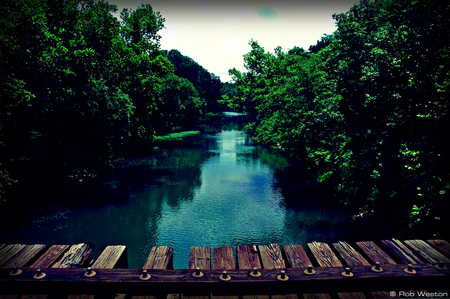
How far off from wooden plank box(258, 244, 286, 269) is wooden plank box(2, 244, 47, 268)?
3135 millimetres

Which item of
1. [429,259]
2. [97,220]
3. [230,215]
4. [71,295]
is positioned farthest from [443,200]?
[97,220]

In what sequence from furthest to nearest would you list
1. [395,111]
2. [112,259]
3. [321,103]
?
[321,103] < [395,111] < [112,259]

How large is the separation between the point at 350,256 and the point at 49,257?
13.7 feet

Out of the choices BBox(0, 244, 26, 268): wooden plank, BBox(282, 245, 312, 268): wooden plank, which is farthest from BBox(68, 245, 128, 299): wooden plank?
BBox(282, 245, 312, 268): wooden plank

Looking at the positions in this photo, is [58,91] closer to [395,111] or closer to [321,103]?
[321,103]

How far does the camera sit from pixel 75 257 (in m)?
4.41

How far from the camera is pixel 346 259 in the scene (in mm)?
4242

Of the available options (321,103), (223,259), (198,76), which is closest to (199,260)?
(223,259)

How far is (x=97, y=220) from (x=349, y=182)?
19.0m

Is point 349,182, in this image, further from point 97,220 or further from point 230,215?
point 97,220

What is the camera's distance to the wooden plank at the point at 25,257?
4137 millimetres

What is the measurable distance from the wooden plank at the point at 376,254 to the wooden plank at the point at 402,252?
0.16 m

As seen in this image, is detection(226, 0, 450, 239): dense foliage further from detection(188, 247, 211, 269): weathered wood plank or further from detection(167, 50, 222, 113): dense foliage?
detection(167, 50, 222, 113): dense foliage

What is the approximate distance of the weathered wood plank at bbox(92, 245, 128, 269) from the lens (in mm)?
4055
